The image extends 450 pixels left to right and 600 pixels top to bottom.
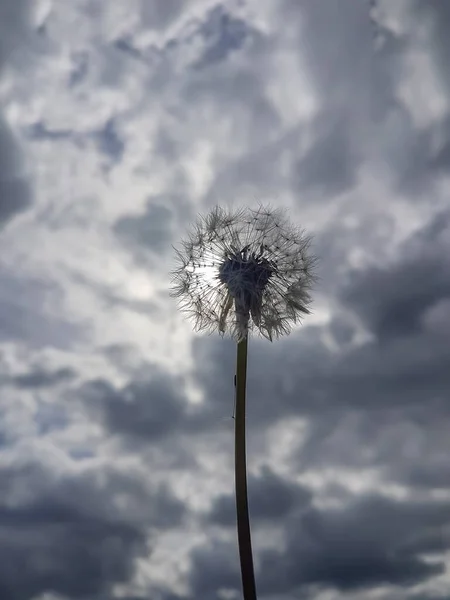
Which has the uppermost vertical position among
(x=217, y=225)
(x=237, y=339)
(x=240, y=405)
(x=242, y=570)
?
(x=217, y=225)

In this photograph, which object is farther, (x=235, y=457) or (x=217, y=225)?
(x=217, y=225)

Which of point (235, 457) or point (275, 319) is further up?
point (275, 319)

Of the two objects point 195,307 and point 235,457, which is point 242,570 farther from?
point 195,307

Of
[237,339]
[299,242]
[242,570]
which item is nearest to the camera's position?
[242,570]

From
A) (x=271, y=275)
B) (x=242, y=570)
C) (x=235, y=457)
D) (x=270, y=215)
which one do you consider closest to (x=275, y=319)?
(x=271, y=275)

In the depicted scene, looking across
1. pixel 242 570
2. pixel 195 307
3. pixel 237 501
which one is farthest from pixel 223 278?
pixel 242 570

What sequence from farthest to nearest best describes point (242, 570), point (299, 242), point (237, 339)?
point (299, 242) < point (237, 339) < point (242, 570)

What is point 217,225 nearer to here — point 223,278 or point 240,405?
point 223,278
